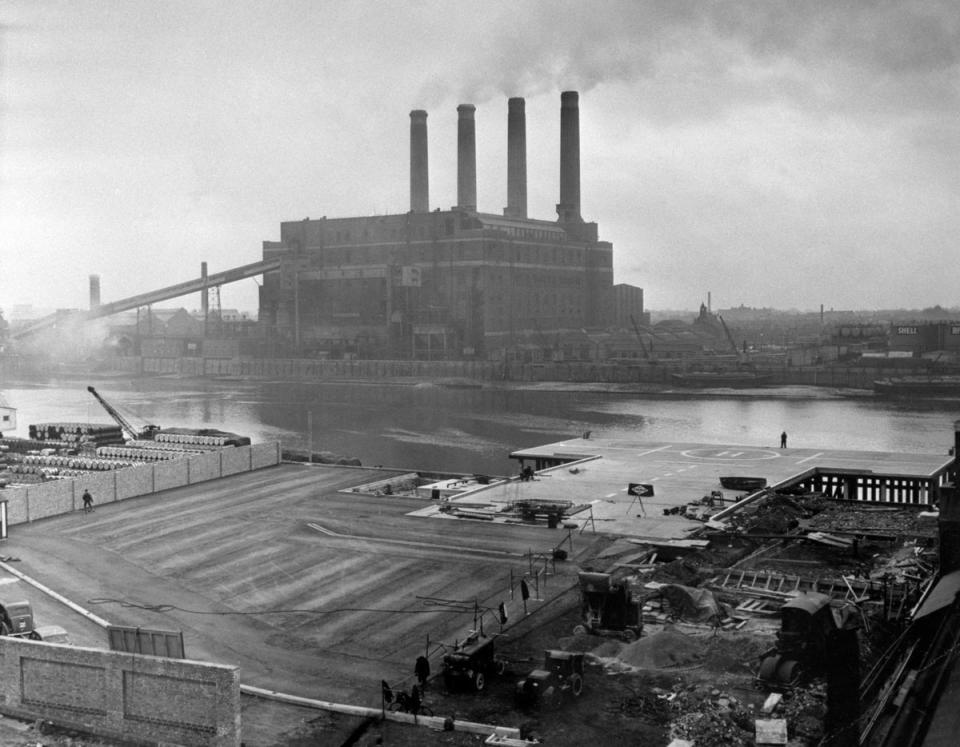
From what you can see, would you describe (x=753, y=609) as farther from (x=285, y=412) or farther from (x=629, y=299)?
(x=629, y=299)

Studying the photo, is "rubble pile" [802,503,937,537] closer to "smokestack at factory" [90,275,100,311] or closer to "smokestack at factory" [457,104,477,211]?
"smokestack at factory" [457,104,477,211]

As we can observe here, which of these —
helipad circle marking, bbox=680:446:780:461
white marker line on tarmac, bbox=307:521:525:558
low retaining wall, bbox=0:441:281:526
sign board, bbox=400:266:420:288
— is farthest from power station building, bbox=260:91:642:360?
white marker line on tarmac, bbox=307:521:525:558

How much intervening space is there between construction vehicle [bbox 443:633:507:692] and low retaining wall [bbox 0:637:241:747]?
3712 millimetres

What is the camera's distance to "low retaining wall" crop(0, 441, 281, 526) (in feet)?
102

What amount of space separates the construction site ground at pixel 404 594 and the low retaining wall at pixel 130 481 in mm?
728

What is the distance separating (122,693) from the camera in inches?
591

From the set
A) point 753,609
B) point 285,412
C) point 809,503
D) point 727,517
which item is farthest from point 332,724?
point 285,412

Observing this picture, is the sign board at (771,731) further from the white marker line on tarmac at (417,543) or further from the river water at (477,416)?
the river water at (477,416)

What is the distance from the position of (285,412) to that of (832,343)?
75.5m

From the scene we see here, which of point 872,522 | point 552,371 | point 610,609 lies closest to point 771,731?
point 610,609

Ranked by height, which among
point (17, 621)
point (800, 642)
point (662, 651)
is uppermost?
point (800, 642)

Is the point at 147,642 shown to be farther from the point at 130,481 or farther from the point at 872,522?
the point at 872,522

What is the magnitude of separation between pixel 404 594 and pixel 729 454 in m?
26.9

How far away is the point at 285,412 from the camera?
4023 inches
